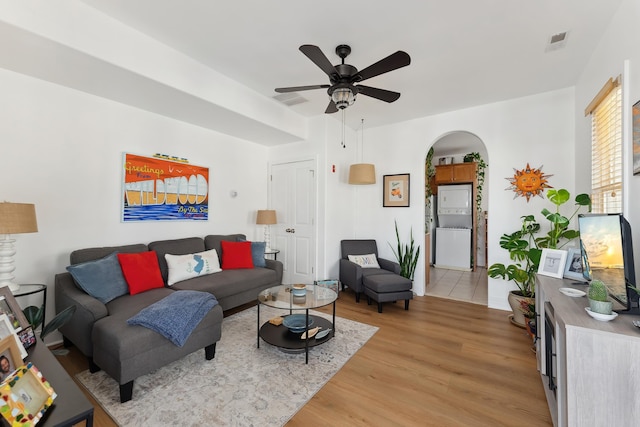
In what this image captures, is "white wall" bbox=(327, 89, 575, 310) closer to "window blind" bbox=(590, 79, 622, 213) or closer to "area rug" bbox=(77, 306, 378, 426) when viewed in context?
"window blind" bbox=(590, 79, 622, 213)

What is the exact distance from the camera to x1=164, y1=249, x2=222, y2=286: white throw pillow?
314 cm

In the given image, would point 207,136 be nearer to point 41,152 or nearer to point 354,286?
point 41,152

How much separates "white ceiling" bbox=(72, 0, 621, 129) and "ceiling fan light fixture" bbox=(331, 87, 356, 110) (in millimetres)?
516

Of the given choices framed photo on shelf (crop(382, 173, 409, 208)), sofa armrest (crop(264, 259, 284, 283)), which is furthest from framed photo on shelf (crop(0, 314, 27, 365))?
framed photo on shelf (crop(382, 173, 409, 208))

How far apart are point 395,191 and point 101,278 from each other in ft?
13.3

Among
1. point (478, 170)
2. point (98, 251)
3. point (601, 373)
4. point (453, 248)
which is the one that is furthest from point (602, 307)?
point (478, 170)

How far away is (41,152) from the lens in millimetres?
2619

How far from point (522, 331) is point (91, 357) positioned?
4.18 meters

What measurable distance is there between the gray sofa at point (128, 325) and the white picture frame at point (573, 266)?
2910 millimetres

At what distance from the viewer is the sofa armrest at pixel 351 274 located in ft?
13.0

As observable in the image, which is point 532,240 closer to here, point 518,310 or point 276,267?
point 518,310

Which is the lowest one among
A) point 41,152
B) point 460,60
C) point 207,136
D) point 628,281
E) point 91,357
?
point 91,357

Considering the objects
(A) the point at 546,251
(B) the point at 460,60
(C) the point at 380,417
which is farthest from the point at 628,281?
(B) the point at 460,60

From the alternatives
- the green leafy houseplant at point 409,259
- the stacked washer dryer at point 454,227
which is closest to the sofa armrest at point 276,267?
the green leafy houseplant at point 409,259
